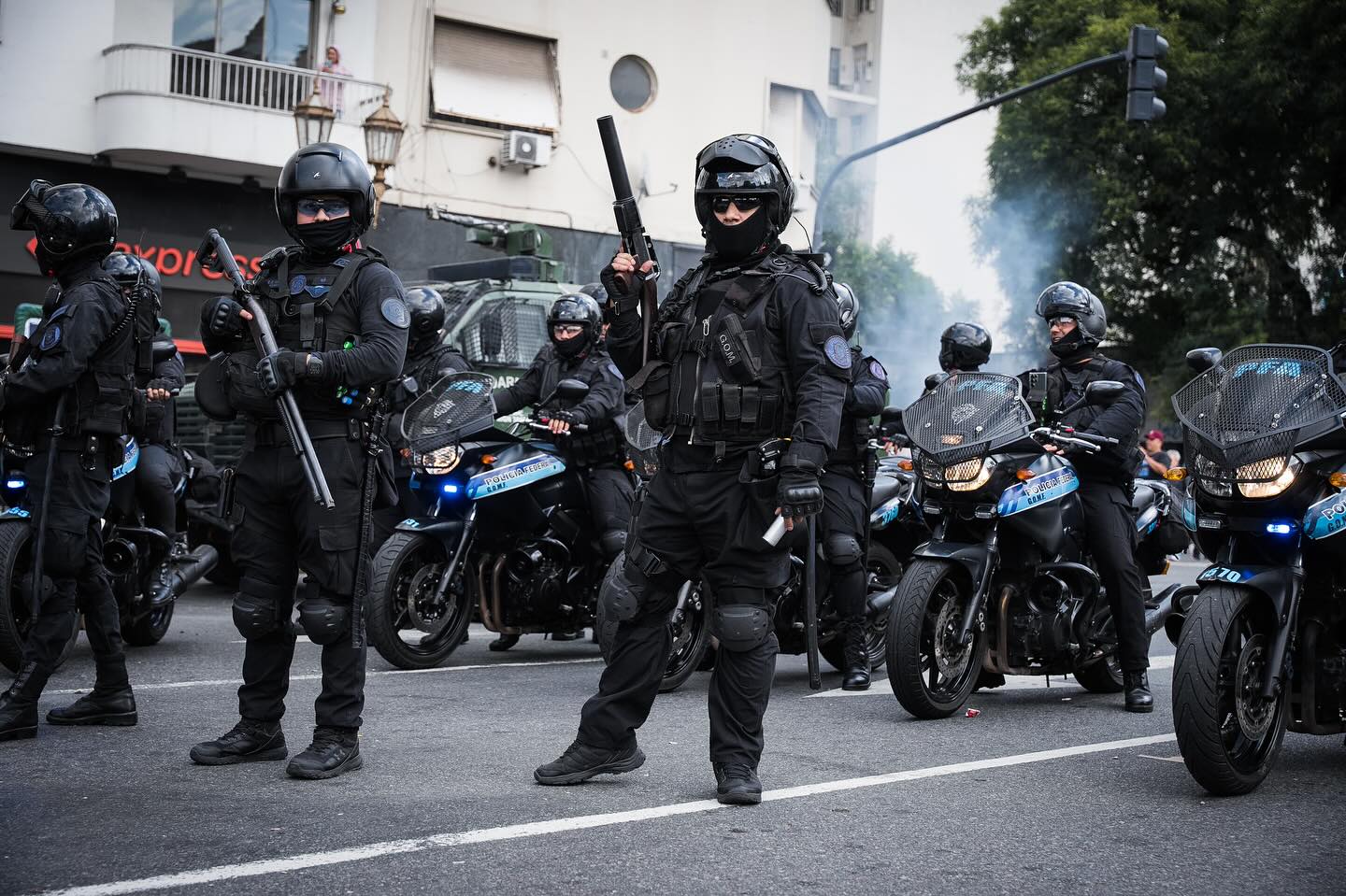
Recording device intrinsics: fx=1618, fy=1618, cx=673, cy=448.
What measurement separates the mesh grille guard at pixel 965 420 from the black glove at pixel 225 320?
3.07 meters

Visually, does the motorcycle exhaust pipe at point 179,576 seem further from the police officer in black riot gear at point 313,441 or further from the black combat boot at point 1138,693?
the black combat boot at point 1138,693

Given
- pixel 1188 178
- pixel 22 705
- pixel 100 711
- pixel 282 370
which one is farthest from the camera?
pixel 1188 178

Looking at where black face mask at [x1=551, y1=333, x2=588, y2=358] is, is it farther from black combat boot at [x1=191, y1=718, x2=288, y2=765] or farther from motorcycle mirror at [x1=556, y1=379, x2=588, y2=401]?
black combat boot at [x1=191, y1=718, x2=288, y2=765]

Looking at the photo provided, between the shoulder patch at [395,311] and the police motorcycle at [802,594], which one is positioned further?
the police motorcycle at [802,594]

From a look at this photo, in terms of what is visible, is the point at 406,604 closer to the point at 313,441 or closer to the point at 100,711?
the point at 100,711

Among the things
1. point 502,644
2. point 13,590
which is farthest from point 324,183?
point 502,644

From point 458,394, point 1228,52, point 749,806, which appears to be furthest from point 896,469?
point 1228,52

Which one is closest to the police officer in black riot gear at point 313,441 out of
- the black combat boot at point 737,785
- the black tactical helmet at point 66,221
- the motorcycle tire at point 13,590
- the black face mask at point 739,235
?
the black tactical helmet at point 66,221

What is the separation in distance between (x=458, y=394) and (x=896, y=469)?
8.35ft

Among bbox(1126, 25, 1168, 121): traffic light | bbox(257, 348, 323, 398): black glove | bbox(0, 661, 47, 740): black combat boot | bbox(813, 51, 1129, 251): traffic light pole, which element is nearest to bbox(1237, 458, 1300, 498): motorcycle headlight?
bbox(257, 348, 323, 398): black glove

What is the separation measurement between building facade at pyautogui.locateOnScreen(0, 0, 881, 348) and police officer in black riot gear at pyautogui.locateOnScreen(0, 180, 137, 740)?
14910mm

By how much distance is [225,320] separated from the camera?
5.34 meters

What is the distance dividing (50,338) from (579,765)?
8.14 ft

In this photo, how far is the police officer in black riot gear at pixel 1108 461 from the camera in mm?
7359
